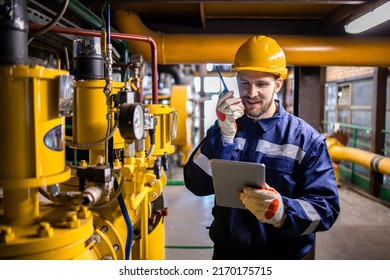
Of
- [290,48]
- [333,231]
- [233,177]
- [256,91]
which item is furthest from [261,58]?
[333,231]

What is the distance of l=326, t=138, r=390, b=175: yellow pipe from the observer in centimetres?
364

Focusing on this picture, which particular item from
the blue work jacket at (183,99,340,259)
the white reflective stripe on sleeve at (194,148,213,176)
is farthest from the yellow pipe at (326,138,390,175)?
the white reflective stripe on sleeve at (194,148,213,176)

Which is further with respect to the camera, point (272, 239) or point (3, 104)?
point (272, 239)

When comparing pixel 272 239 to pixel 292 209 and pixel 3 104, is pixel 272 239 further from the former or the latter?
pixel 3 104

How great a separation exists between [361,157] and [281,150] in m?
3.32

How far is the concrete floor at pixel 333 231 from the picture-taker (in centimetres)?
259

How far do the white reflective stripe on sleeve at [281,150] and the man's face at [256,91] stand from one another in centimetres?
12

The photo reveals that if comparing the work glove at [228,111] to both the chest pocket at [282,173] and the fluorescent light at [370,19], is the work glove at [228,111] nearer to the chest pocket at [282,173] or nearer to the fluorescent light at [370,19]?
the chest pocket at [282,173]

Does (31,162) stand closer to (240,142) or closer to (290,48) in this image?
(240,142)

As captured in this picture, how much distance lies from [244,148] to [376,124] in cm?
345

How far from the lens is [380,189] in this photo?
164 inches

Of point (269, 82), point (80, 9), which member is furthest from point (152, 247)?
point (80, 9)

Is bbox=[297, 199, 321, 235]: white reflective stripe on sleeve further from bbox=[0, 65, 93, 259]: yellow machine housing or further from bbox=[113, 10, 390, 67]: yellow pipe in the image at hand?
bbox=[113, 10, 390, 67]: yellow pipe

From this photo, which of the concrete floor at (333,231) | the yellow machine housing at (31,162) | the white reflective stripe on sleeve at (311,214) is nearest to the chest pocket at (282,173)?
the white reflective stripe on sleeve at (311,214)
